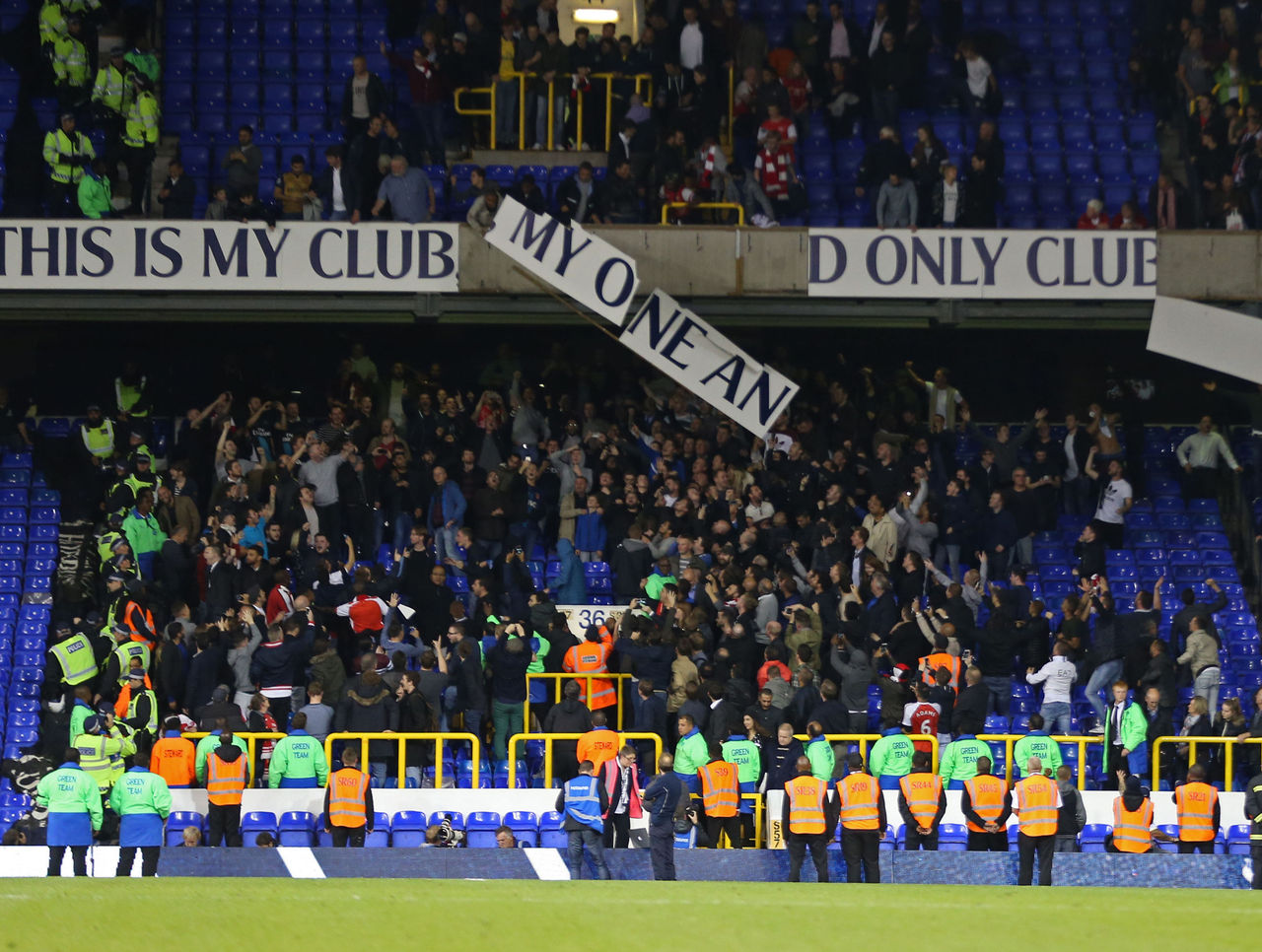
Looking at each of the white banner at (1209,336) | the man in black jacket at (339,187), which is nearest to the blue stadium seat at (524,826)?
the man in black jacket at (339,187)

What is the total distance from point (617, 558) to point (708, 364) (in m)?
2.13

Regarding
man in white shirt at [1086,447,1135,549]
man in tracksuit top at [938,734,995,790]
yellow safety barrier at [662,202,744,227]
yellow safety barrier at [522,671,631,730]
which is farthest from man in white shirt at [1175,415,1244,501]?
yellow safety barrier at [522,671,631,730]

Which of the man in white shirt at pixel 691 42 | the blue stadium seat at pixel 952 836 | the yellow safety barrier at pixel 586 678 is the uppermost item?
the man in white shirt at pixel 691 42

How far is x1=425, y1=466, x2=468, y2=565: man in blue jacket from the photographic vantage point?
60.3 ft

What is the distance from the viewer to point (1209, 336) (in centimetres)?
1736

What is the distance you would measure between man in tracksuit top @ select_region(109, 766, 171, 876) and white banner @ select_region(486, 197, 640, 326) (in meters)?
6.03

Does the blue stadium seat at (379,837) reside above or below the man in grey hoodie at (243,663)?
below

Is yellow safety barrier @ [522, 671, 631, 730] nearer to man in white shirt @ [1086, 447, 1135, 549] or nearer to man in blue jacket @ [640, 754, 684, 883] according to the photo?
man in blue jacket @ [640, 754, 684, 883]

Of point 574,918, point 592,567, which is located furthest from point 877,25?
point 574,918

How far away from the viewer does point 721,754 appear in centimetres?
1532

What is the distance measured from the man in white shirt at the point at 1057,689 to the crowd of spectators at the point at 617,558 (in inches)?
1.1

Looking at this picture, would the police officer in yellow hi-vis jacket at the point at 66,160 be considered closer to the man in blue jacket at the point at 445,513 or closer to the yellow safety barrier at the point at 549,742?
the man in blue jacket at the point at 445,513

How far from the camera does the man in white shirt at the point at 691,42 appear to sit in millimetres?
21125

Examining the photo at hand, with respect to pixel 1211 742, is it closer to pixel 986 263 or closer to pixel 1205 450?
pixel 1205 450
